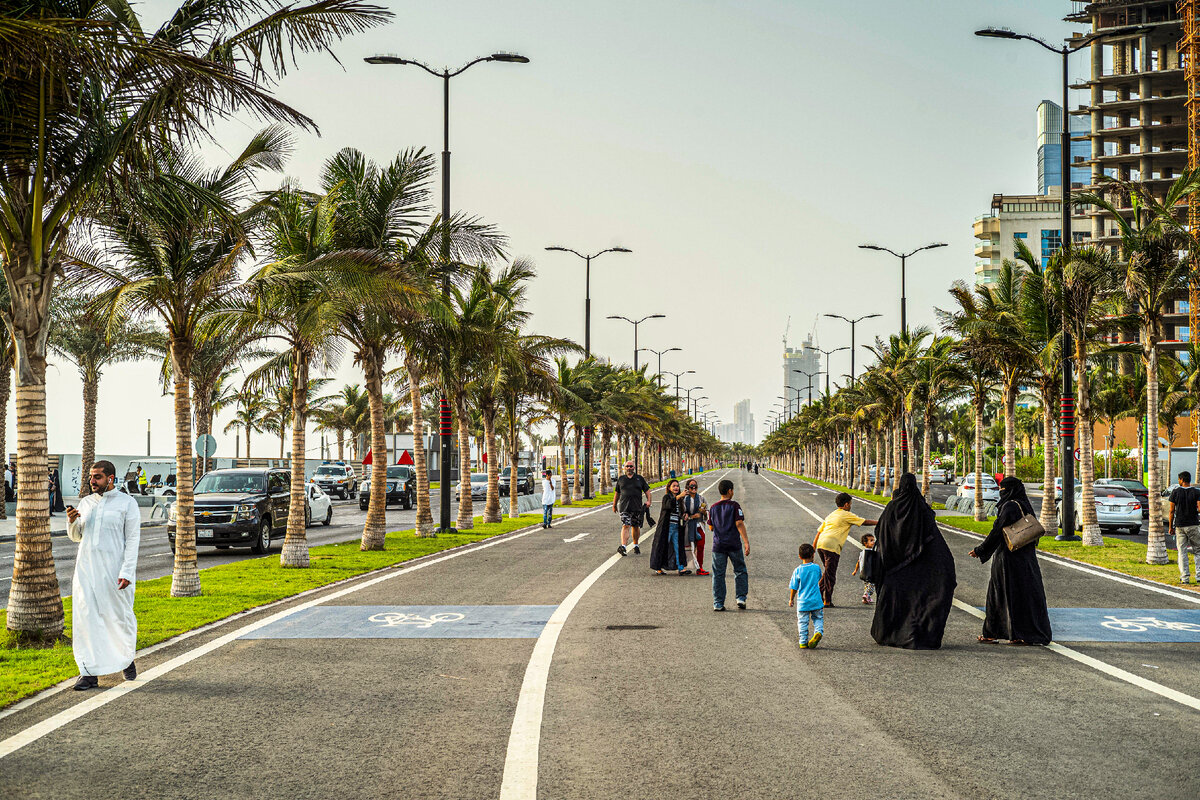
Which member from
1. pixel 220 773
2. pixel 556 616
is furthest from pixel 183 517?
pixel 220 773

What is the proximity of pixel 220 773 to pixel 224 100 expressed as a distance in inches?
246

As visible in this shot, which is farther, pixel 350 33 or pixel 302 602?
pixel 302 602

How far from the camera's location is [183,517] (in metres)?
14.8

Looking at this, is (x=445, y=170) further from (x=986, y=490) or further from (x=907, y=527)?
(x=986, y=490)

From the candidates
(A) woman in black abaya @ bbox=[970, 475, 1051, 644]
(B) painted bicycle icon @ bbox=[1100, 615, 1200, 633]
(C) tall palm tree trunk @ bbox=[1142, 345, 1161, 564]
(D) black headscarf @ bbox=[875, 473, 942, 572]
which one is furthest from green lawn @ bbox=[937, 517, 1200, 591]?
(D) black headscarf @ bbox=[875, 473, 942, 572]

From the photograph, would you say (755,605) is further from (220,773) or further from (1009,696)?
(220,773)

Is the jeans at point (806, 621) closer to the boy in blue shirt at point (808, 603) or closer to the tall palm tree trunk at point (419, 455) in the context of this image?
the boy in blue shirt at point (808, 603)

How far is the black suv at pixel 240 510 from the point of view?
74.9 ft

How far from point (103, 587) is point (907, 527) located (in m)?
7.10

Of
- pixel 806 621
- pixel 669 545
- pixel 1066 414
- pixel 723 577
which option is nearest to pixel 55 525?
pixel 669 545

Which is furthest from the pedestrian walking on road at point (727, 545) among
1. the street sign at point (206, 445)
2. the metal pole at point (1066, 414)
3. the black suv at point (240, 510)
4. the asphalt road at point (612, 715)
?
the street sign at point (206, 445)

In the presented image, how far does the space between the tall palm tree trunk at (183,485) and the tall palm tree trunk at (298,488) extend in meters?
3.68

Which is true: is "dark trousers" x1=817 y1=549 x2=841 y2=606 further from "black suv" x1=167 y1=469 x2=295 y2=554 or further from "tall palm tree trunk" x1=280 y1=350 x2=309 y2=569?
"black suv" x1=167 y1=469 x2=295 y2=554

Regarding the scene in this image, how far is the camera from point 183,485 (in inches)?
581
